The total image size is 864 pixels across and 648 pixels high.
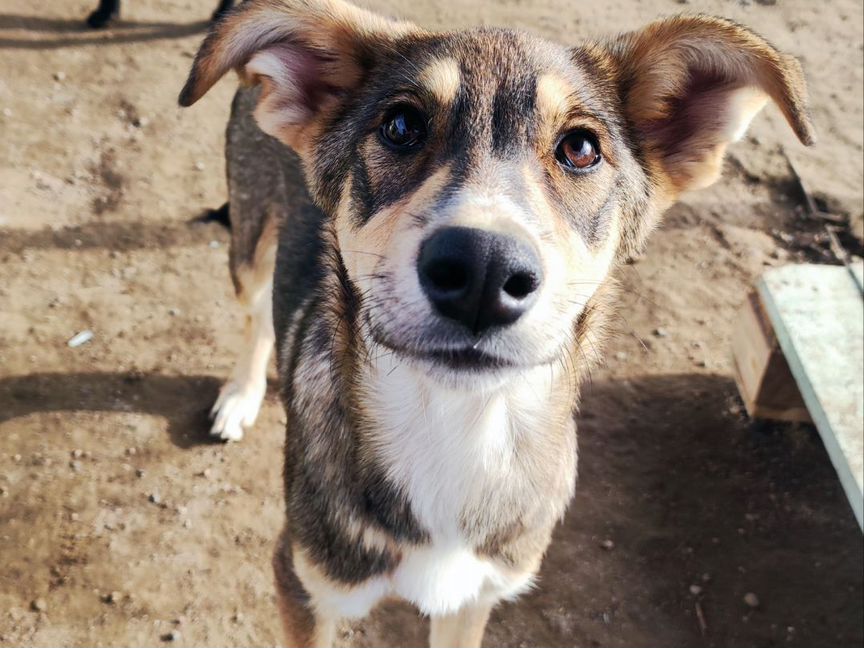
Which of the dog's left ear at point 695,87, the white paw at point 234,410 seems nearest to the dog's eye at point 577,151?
the dog's left ear at point 695,87

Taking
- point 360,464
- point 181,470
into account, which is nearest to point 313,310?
point 360,464

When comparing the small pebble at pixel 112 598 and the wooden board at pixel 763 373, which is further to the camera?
the wooden board at pixel 763 373

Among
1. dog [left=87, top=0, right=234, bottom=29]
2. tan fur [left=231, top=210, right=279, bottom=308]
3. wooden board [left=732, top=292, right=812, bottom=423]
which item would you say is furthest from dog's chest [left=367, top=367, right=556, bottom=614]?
dog [left=87, top=0, right=234, bottom=29]

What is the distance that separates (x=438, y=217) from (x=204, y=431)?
266 cm

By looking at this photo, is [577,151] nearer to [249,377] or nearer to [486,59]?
[486,59]

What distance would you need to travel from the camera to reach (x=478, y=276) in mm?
1900

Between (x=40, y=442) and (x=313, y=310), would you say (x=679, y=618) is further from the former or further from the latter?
(x=40, y=442)

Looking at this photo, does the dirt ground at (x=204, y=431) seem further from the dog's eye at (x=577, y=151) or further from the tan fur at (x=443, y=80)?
the tan fur at (x=443, y=80)

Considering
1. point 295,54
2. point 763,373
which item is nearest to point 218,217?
point 295,54

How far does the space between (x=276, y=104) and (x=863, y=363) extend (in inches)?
114

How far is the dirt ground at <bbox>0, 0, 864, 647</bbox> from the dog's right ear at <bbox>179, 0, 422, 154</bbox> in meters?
2.01

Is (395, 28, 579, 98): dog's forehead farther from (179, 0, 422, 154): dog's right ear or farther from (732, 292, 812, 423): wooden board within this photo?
(732, 292, 812, 423): wooden board

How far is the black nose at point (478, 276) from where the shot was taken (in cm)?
190

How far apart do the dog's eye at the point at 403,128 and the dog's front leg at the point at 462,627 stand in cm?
172
